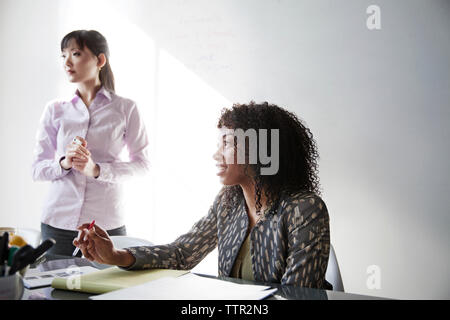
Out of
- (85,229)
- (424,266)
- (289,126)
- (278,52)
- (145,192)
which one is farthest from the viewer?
(145,192)

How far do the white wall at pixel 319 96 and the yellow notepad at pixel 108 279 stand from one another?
1369mm

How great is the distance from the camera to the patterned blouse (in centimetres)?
111

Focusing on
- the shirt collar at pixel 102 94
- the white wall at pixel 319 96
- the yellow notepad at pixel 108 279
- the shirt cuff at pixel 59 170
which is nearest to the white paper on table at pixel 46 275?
the yellow notepad at pixel 108 279

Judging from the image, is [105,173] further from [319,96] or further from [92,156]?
[319,96]

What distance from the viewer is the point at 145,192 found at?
106 inches

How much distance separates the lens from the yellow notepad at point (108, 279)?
38.1 inches

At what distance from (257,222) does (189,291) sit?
1.35 feet

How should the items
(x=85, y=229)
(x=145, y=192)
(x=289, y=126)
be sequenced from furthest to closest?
(x=145, y=192), (x=289, y=126), (x=85, y=229)

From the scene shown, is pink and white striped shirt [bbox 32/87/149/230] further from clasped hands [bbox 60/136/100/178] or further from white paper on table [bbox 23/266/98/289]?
white paper on table [bbox 23/266/98/289]

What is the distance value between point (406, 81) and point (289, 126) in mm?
1092

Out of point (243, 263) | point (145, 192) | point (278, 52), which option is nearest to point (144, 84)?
point (145, 192)

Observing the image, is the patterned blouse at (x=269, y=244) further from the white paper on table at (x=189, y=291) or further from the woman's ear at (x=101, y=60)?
the woman's ear at (x=101, y=60)

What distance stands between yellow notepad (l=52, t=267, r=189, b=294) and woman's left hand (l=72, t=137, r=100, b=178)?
31.1 inches
